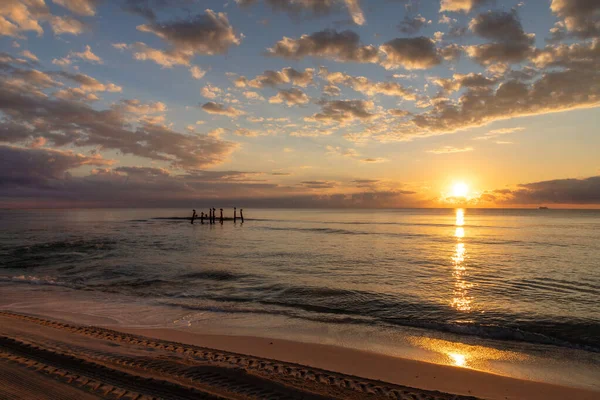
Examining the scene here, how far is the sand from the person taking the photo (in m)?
5.32

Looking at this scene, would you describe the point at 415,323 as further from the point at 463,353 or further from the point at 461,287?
the point at 461,287

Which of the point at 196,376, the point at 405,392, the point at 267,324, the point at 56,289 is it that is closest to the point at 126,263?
the point at 56,289

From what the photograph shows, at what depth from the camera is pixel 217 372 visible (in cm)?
592

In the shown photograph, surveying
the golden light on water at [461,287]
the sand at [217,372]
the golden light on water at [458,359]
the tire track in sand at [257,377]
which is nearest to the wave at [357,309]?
the golden light on water at [461,287]

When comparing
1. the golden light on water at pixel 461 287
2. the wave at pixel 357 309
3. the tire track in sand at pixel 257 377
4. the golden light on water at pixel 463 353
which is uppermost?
the tire track in sand at pixel 257 377

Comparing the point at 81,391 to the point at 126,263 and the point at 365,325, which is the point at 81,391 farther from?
the point at 126,263

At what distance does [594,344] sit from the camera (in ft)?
29.0

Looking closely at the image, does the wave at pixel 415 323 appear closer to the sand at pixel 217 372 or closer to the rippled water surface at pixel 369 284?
the rippled water surface at pixel 369 284

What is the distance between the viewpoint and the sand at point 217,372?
532 centimetres

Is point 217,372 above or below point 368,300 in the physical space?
above

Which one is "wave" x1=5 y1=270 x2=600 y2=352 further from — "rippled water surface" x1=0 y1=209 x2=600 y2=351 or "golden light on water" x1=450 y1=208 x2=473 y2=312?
"golden light on water" x1=450 y1=208 x2=473 y2=312

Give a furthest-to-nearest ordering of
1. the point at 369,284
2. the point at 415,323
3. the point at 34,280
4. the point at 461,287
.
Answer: the point at 34,280
the point at 369,284
the point at 461,287
the point at 415,323

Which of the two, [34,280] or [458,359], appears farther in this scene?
[34,280]

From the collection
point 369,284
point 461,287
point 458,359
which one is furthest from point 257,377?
point 461,287
